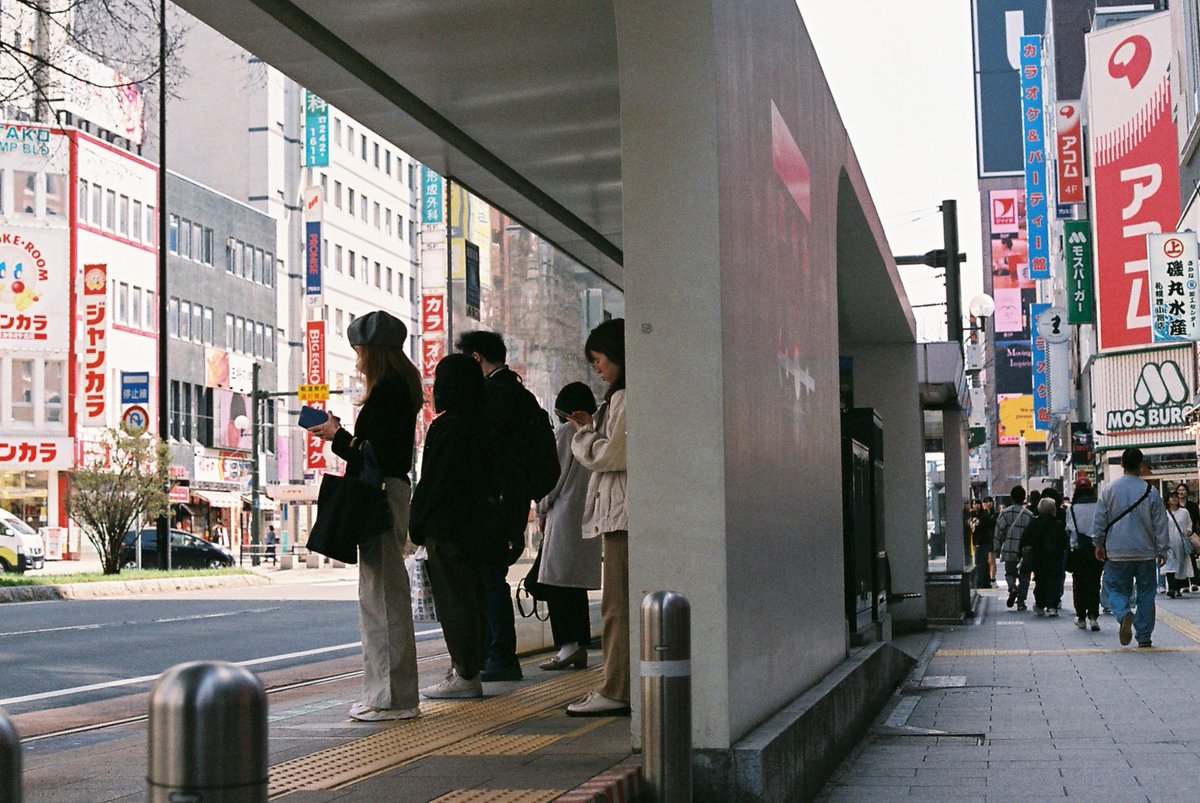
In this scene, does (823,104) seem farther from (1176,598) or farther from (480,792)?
(1176,598)

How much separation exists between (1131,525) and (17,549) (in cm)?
3066

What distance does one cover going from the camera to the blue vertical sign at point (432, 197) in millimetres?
59750

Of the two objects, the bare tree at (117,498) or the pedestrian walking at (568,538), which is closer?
the pedestrian walking at (568,538)

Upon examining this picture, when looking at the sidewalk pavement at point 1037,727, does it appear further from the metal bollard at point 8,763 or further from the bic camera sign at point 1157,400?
the bic camera sign at point 1157,400

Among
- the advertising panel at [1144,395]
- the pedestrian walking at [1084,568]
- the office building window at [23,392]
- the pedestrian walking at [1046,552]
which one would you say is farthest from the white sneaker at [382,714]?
the office building window at [23,392]

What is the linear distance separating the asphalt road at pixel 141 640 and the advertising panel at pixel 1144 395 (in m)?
28.8

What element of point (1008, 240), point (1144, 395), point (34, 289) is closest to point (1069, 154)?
point (1144, 395)

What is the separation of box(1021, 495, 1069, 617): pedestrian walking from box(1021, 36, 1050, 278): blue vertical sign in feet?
171

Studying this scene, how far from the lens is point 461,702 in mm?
7949

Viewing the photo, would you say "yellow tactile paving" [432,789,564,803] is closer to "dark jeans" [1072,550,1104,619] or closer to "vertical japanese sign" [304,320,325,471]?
"dark jeans" [1072,550,1104,619]

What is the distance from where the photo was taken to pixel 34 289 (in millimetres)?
52406

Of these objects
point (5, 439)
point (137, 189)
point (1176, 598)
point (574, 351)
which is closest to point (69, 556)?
point (5, 439)

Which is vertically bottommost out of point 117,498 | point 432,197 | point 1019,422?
point 117,498

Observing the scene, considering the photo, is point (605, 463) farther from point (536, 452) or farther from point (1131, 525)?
point (1131, 525)
